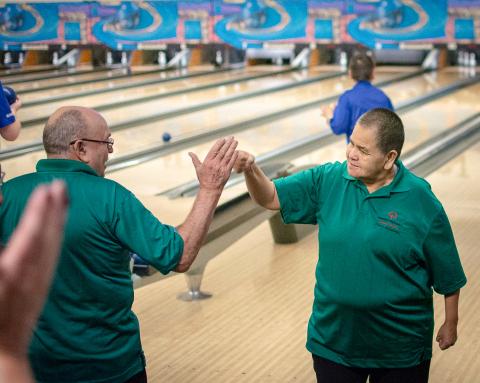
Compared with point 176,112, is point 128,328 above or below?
above

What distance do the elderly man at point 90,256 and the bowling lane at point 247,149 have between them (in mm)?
3345

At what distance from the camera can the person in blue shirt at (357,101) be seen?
4.89m

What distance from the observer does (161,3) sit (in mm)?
15023

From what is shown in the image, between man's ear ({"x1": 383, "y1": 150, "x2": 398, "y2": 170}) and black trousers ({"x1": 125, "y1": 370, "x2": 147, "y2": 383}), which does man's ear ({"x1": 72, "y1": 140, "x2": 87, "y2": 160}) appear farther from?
man's ear ({"x1": 383, "y1": 150, "x2": 398, "y2": 170})

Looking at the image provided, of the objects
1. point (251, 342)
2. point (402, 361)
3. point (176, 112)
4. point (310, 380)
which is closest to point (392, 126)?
point (402, 361)

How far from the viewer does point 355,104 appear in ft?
16.0

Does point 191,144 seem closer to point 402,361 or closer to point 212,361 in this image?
point 212,361

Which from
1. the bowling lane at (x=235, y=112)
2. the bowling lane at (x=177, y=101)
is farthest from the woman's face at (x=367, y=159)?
the bowling lane at (x=177, y=101)

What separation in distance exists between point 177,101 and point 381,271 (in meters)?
8.65

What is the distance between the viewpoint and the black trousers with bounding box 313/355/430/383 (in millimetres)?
2080

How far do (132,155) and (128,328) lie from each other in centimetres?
534

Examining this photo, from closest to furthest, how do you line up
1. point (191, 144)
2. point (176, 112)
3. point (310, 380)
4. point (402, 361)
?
point (402, 361) < point (310, 380) < point (191, 144) < point (176, 112)

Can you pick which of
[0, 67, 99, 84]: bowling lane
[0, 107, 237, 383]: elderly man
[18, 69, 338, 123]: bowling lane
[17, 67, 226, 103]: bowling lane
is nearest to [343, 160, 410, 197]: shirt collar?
[0, 107, 237, 383]: elderly man

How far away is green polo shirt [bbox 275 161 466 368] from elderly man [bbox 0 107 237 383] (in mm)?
370
